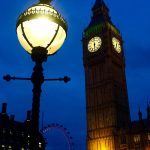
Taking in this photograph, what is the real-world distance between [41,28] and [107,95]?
7298cm

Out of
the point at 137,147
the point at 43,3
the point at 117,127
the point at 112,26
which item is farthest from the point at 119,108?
the point at 43,3

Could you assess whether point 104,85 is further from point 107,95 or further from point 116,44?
point 116,44

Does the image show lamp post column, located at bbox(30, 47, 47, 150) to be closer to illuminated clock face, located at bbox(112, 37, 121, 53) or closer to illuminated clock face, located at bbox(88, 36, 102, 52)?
illuminated clock face, located at bbox(88, 36, 102, 52)

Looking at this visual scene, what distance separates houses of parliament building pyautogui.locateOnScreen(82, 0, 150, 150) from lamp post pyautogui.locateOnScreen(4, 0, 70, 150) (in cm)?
6908

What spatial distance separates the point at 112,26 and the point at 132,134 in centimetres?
2812

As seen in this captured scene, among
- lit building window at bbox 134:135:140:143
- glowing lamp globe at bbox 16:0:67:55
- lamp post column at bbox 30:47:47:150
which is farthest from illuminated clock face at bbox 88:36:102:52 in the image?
glowing lamp globe at bbox 16:0:67:55

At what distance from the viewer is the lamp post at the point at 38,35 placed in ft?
19.0

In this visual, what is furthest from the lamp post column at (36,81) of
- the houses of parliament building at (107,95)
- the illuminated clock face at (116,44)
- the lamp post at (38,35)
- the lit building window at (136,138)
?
the illuminated clock face at (116,44)

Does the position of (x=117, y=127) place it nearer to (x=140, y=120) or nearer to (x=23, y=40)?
(x=140, y=120)

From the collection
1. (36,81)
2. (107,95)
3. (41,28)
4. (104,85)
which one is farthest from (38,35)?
(104,85)

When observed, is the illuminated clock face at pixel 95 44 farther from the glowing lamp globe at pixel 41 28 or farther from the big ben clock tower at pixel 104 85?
the glowing lamp globe at pixel 41 28

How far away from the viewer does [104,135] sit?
74.9 metres

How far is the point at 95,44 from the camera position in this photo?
8394 cm

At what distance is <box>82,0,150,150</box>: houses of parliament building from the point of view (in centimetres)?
7419
